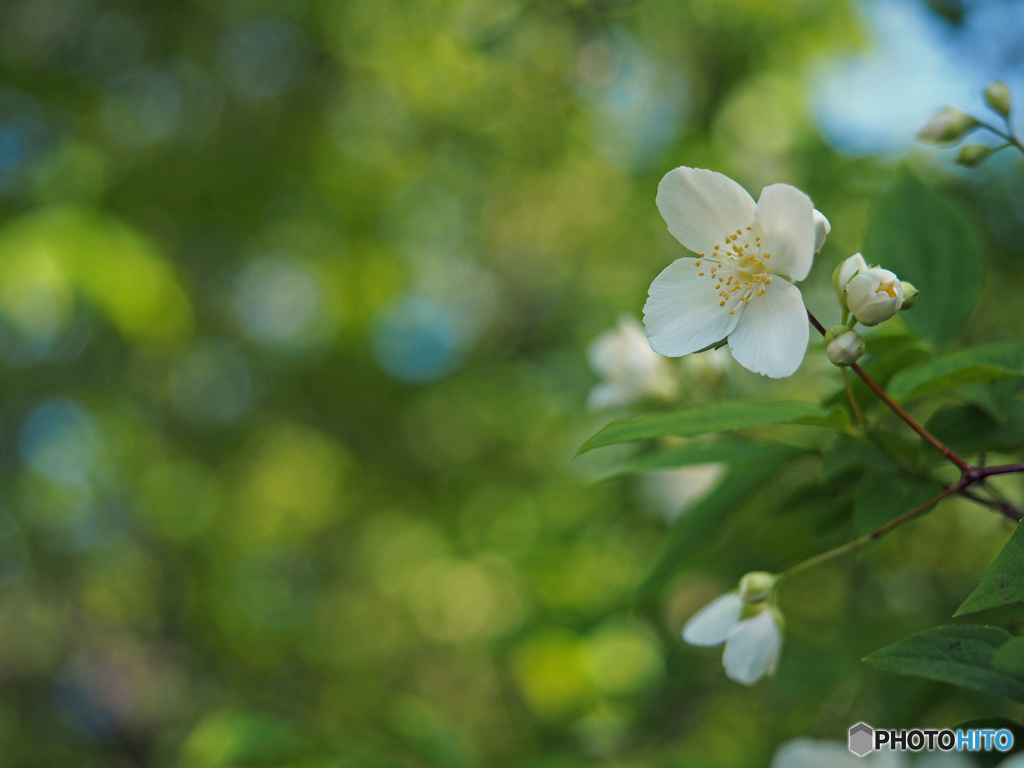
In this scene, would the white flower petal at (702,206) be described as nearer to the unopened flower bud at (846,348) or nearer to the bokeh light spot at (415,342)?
the unopened flower bud at (846,348)

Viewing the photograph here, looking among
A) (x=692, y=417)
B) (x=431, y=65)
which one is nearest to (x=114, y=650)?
(x=431, y=65)

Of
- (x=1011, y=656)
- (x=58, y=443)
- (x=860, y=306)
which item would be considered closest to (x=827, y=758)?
(x=1011, y=656)

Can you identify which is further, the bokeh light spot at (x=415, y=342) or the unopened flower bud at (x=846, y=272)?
the bokeh light spot at (x=415, y=342)

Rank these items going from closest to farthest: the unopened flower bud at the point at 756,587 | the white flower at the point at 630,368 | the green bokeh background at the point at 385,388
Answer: the unopened flower bud at the point at 756,587
the white flower at the point at 630,368
the green bokeh background at the point at 385,388

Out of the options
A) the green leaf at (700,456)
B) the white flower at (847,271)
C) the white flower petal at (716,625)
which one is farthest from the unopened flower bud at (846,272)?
the white flower petal at (716,625)

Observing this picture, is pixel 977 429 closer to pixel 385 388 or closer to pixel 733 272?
pixel 733 272

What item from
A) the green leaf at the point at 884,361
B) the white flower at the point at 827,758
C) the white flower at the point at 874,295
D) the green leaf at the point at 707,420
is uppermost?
the white flower at the point at 874,295
